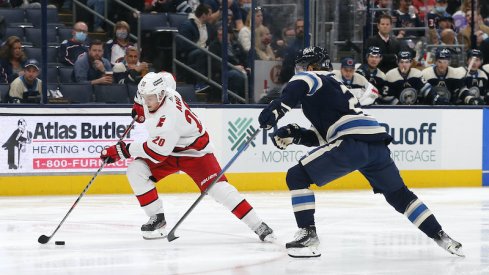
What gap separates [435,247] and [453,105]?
5.01 metres

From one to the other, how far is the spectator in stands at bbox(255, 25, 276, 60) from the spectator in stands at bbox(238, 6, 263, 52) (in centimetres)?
7

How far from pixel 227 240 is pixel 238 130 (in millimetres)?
3740

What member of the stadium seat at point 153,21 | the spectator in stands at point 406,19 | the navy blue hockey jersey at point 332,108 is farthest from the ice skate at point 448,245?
the spectator in stands at point 406,19

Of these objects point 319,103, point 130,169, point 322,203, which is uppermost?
point 319,103

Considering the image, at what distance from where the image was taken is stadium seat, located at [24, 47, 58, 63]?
1059 centimetres

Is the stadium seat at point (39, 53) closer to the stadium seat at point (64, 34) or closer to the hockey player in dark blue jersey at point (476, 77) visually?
the stadium seat at point (64, 34)

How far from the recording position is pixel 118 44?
434 inches

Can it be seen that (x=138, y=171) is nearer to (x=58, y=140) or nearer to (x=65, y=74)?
(x=58, y=140)

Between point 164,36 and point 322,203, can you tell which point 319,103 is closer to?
point 322,203

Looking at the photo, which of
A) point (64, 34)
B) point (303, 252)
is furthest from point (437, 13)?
point (303, 252)

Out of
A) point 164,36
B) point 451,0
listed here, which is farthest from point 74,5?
point 451,0

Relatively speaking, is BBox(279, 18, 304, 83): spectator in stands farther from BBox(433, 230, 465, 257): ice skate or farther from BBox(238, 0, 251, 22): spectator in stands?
BBox(433, 230, 465, 257): ice skate

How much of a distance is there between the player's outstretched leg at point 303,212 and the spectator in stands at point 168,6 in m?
5.83

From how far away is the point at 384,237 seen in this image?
7.38 m
